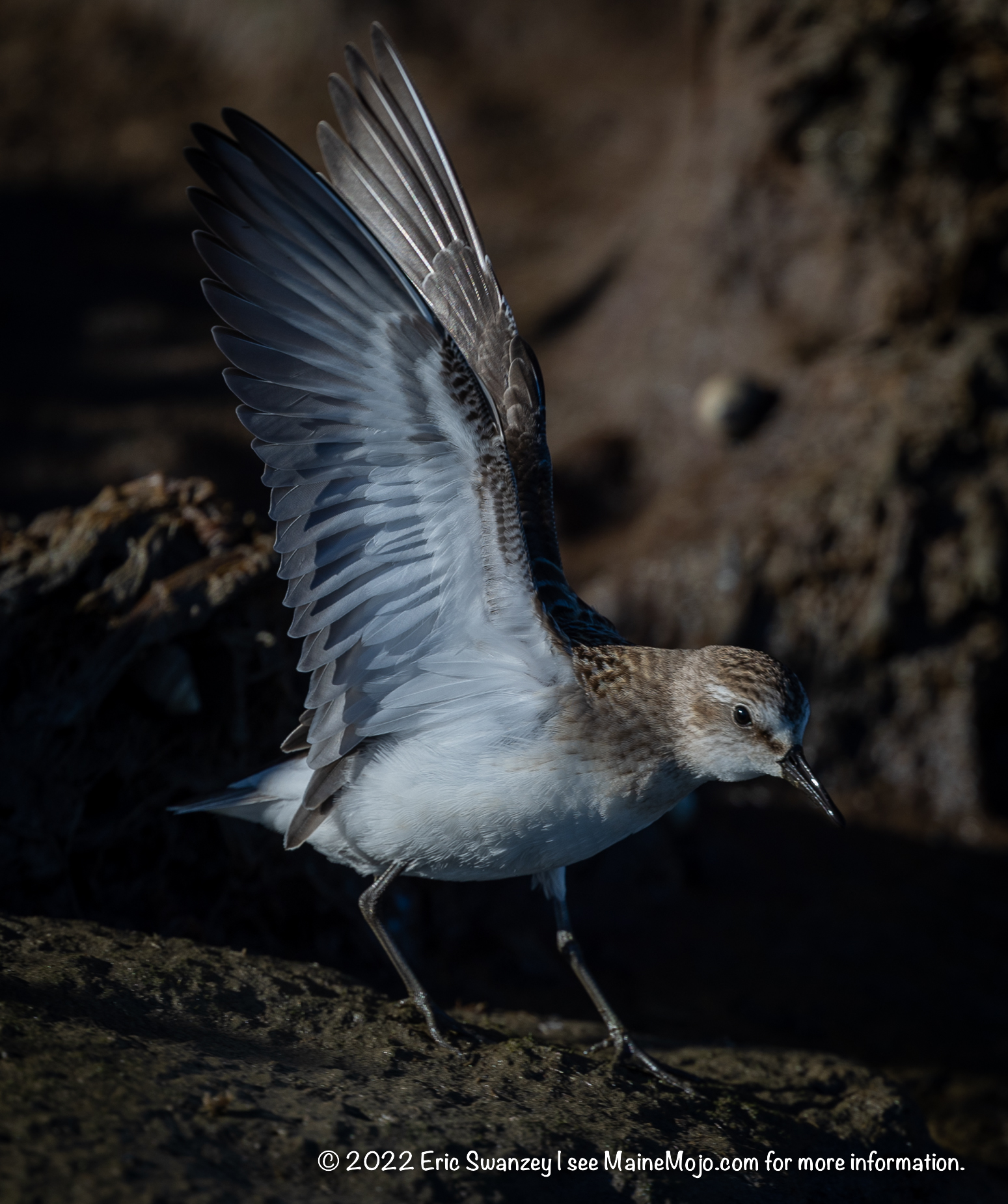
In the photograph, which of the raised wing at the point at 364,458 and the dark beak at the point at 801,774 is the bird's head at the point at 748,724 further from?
the raised wing at the point at 364,458

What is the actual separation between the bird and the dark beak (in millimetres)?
12

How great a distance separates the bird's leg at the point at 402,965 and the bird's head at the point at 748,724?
123 cm

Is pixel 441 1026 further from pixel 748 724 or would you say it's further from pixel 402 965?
pixel 748 724

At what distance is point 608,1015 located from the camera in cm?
432

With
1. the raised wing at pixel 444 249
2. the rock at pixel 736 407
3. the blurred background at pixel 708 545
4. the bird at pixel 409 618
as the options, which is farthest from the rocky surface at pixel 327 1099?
the rock at pixel 736 407

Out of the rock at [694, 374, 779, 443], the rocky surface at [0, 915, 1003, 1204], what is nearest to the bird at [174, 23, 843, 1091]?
A: the rocky surface at [0, 915, 1003, 1204]

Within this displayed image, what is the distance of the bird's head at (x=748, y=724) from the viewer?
405cm

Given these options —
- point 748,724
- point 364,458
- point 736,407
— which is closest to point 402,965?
point 748,724

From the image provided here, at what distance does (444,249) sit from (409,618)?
1902 millimetres

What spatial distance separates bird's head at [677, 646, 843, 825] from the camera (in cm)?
405

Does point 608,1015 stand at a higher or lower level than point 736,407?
lower

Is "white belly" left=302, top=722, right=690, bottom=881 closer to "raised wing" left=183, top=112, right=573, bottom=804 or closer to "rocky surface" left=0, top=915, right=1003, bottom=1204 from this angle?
"raised wing" left=183, top=112, right=573, bottom=804

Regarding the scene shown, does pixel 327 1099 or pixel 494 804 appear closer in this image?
pixel 327 1099

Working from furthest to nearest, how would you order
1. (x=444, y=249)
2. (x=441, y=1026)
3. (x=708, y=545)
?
(x=708, y=545), (x=444, y=249), (x=441, y=1026)
